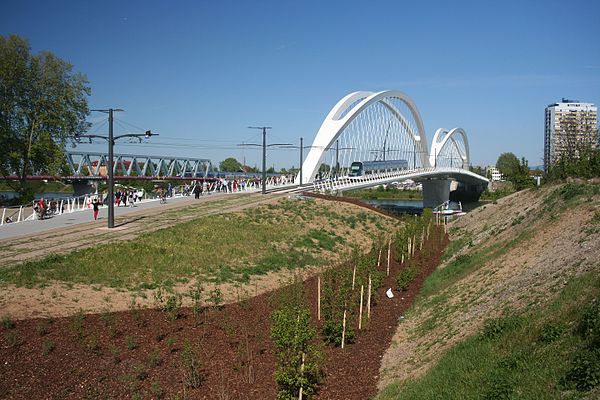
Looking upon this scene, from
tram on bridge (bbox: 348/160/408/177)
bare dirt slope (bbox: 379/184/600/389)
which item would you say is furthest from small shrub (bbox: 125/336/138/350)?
tram on bridge (bbox: 348/160/408/177)

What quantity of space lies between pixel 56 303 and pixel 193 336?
3.87m

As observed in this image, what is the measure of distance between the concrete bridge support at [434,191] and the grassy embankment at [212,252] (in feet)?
181

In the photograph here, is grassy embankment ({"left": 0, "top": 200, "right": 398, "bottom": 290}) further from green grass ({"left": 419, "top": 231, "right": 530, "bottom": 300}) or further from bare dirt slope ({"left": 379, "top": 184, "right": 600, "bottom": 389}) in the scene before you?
bare dirt slope ({"left": 379, "top": 184, "right": 600, "bottom": 389})

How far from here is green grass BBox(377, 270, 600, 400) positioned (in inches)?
280

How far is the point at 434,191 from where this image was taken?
→ 301 ft

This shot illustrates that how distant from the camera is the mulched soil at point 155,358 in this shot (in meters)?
10.1

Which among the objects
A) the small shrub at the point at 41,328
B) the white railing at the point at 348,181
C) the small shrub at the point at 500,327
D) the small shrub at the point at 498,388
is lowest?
the small shrub at the point at 41,328

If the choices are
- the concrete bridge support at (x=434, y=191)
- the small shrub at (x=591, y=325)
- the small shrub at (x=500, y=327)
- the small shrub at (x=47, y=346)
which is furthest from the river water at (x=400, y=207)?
the small shrub at (x=591, y=325)

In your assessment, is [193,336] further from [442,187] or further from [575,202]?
[442,187]

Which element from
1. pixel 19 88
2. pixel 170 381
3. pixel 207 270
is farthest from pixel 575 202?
pixel 19 88

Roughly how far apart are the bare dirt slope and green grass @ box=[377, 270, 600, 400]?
25.4 inches

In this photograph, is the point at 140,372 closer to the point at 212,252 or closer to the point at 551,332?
the point at 551,332

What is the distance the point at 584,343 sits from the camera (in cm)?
737

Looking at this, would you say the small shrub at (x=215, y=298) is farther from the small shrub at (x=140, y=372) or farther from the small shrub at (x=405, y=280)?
the small shrub at (x=405, y=280)
